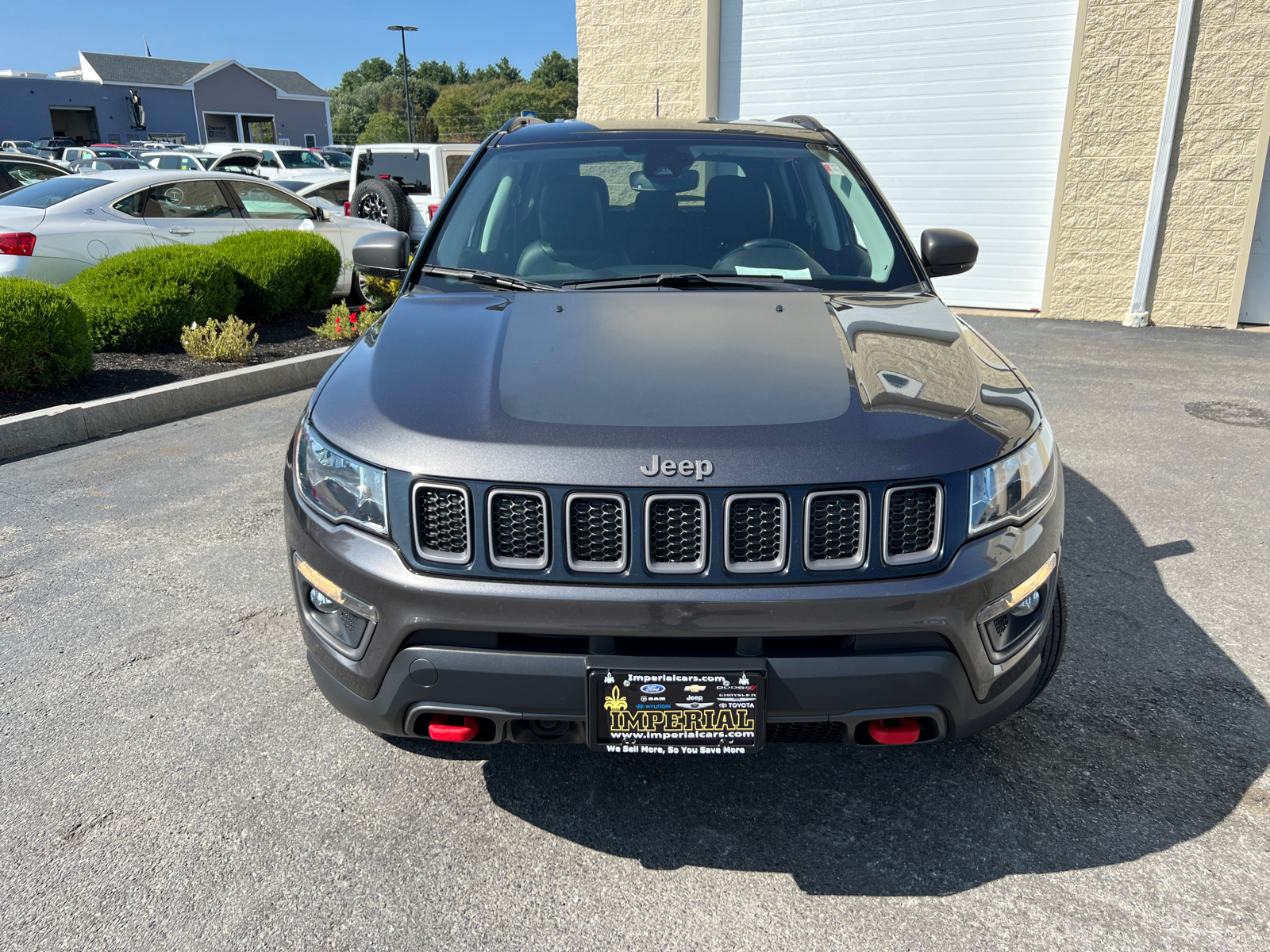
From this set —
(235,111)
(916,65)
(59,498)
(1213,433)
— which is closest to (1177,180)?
(916,65)

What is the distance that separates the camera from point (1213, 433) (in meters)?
6.05

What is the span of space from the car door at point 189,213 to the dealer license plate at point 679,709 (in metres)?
8.54

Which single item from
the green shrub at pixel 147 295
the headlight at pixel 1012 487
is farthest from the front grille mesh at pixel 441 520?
the green shrub at pixel 147 295

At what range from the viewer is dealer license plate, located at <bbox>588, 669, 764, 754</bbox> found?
195 cm

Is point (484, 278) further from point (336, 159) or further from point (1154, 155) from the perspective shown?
point (336, 159)

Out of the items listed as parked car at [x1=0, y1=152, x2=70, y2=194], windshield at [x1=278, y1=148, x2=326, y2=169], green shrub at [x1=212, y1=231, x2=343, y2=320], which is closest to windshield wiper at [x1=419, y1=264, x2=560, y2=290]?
green shrub at [x1=212, y1=231, x2=343, y2=320]

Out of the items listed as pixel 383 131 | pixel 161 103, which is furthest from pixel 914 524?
pixel 161 103

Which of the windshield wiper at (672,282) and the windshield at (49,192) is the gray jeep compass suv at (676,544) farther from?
the windshield at (49,192)

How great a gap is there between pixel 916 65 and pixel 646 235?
9.67 metres

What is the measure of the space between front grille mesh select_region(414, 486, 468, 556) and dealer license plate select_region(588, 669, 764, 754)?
0.42 m

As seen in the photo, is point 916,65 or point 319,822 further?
point 916,65

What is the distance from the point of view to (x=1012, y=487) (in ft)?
6.95

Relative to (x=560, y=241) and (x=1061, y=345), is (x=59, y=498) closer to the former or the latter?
(x=560, y=241)

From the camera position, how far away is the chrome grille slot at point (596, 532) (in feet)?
6.42
